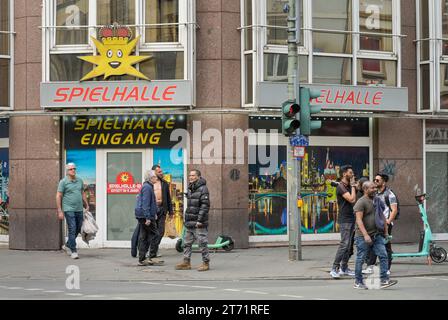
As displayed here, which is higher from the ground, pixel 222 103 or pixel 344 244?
pixel 222 103

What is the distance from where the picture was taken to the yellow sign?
19391mm

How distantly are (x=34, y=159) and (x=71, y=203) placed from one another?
7.45 feet

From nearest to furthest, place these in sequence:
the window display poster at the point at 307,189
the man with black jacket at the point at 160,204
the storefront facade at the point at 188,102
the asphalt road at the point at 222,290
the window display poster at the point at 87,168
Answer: the asphalt road at the point at 222,290
the man with black jacket at the point at 160,204
the storefront facade at the point at 188,102
the window display poster at the point at 87,168
the window display poster at the point at 307,189

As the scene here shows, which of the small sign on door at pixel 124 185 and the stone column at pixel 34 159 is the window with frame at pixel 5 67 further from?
the small sign on door at pixel 124 185

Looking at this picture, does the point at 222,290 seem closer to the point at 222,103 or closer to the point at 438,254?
the point at 438,254

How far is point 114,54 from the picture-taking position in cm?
1944

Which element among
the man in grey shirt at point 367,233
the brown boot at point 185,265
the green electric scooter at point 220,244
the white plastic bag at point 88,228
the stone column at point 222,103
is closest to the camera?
the man in grey shirt at point 367,233

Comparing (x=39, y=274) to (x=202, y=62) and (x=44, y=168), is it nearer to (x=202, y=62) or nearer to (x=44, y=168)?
(x=44, y=168)

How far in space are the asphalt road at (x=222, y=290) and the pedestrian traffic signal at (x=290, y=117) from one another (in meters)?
3.24

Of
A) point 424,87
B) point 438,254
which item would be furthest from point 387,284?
point 424,87

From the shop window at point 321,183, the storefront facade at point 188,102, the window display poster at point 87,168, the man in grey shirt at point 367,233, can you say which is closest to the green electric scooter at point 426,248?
the man in grey shirt at point 367,233

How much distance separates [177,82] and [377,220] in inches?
278

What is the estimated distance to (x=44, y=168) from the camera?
19.8 meters

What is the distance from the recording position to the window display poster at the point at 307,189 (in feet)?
66.1
